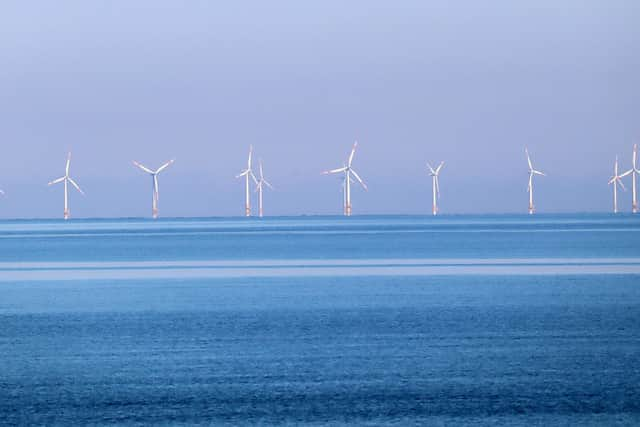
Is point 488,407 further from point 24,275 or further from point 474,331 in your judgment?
point 24,275

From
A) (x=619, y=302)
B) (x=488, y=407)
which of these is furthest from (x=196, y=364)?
(x=619, y=302)

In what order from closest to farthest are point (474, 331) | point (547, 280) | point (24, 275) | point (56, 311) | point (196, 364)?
1. point (196, 364)
2. point (474, 331)
3. point (56, 311)
4. point (547, 280)
5. point (24, 275)

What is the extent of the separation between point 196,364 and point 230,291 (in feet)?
33.4

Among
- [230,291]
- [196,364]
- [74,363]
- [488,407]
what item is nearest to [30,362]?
[74,363]

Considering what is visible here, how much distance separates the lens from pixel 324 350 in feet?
40.8

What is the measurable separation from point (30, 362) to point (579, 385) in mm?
5741

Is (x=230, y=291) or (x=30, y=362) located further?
(x=230, y=291)

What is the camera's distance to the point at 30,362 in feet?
39.3

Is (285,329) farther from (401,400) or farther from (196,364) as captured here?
(401,400)

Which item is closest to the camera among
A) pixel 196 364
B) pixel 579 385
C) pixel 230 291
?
pixel 579 385

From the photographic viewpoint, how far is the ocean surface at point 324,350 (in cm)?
909

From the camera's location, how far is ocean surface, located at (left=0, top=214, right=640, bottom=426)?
909cm

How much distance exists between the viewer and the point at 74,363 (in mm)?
11781

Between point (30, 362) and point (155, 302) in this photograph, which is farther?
point (155, 302)
